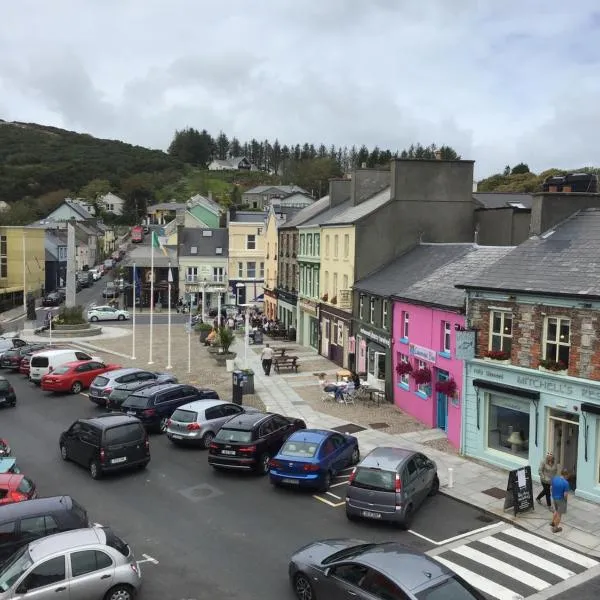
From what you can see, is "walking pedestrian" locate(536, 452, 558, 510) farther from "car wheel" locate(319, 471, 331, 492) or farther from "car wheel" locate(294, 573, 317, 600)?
"car wheel" locate(294, 573, 317, 600)

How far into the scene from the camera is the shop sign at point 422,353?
25.3m

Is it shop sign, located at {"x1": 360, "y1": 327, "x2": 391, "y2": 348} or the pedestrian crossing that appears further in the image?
shop sign, located at {"x1": 360, "y1": 327, "x2": 391, "y2": 348}

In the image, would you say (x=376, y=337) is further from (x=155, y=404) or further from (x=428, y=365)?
(x=155, y=404)

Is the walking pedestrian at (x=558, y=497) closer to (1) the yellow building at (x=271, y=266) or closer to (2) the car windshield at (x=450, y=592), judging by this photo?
(2) the car windshield at (x=450, y=592)

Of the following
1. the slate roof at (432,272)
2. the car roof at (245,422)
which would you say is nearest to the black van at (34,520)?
the car roof at (245,422)

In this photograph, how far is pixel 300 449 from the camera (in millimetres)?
18422

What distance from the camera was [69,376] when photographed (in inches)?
1226

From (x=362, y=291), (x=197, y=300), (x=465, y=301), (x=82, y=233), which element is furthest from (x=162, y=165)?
(x=465, y=301)

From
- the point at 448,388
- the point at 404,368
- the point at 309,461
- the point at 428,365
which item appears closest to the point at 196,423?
the point at 309,461

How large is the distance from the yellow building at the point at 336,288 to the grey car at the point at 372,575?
25027mm

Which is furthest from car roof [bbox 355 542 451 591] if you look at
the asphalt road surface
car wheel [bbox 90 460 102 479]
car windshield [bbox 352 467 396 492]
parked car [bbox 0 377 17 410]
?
parked car [bbox 0 377 17 410]

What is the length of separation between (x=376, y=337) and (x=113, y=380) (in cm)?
1278

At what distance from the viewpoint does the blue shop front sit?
17.7 meters

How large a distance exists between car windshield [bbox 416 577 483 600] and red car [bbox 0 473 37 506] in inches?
389
